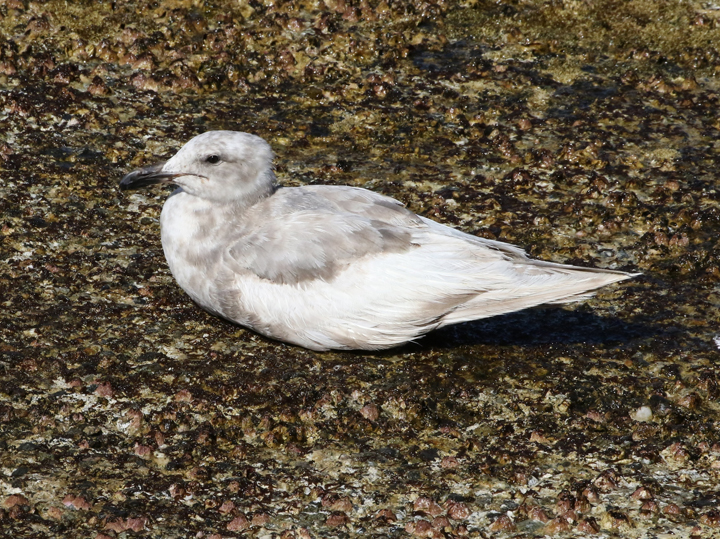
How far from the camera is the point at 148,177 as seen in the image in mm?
5973

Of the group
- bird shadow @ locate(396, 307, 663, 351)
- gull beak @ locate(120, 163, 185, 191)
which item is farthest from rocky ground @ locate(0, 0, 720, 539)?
gull beak @ locate(120, 163, 185, 191)

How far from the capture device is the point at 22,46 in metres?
8.26

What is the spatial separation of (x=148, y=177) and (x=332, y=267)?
1380 mm

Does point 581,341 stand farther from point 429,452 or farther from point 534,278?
point 429,452

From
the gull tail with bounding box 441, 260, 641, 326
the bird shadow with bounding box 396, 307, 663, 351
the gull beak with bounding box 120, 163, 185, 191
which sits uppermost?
the gull beak with bounding box 120, 163, 185, 191

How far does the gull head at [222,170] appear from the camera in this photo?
5.91 m

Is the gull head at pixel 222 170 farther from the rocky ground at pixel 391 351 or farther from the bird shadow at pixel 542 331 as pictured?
the bird shadow at pixel 542 331

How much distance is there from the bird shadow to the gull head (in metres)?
1.44

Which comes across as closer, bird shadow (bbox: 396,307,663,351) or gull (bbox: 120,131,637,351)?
gull (bbox: 120,131,637,351)

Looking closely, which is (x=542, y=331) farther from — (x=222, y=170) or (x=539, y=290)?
(x=222, y=170)

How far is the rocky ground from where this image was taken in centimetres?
475

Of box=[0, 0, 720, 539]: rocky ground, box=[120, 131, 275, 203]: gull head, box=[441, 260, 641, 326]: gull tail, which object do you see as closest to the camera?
box=[0, 0, 720, 539]: rocky ground

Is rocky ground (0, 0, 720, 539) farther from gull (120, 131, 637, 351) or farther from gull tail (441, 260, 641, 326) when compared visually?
Result: gull tail (441, 260, 641, 326)

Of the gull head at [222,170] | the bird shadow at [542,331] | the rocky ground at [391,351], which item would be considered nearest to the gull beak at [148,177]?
the gull head at [222,170]
